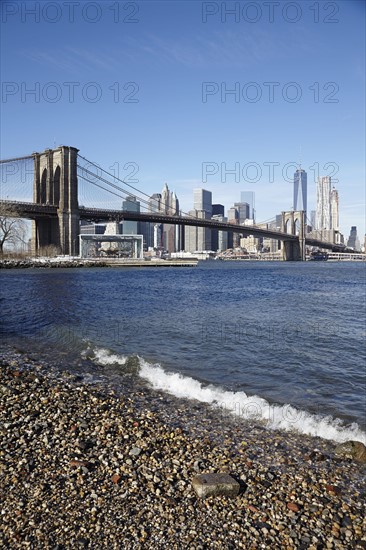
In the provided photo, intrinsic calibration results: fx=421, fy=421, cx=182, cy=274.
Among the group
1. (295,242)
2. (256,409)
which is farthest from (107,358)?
(295,242)

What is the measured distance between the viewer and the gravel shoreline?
300cm

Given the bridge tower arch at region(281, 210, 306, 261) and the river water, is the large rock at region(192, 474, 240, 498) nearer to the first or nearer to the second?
the river water

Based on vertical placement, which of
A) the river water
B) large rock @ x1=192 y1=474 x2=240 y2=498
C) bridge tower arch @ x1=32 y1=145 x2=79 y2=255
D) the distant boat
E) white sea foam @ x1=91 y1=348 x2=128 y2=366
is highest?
bridge tower arch @ x1=32 y1=145 x2=79 y2=255

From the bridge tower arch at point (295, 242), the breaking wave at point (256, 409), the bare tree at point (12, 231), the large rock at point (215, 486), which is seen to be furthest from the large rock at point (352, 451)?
the bridge tower arch at point (295, 242)

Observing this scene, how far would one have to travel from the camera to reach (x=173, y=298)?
76.3ft

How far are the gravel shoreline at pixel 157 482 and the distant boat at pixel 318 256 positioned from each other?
128m

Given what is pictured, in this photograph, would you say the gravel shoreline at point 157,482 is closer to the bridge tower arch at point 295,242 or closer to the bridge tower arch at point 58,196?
the bridge tower arch at point 58,196

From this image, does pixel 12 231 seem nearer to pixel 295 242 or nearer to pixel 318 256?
pixel 295 242

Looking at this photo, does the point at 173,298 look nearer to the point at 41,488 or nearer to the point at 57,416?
the point at 57,416

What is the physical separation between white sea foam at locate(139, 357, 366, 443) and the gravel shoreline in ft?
1.04

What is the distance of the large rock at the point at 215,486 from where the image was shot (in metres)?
3.49

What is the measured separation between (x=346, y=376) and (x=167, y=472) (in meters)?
5.39

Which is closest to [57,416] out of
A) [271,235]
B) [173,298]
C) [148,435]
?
[148,435]

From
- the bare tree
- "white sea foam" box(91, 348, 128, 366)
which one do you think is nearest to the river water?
"white sea foam" box(91, 348, 128, 366)
